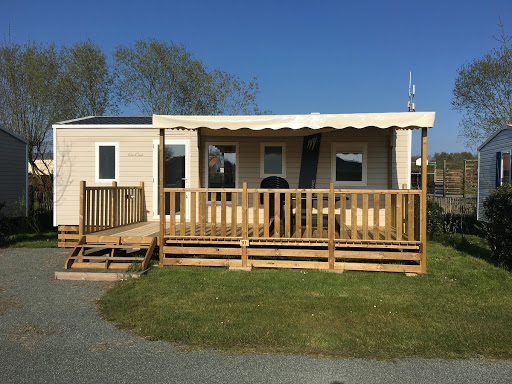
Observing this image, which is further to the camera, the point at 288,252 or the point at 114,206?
the point at 114,206

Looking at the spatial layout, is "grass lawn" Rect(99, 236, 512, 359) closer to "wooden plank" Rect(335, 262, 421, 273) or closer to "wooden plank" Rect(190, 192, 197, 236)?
"wooden plank" Rect(335, 262, 421, 273)

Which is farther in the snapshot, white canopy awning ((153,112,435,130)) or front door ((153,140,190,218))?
front door ((153,140,190,218))

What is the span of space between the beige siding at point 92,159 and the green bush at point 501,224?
6.60 metres

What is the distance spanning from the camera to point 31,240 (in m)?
9.69

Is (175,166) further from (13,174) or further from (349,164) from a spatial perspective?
(13,174)

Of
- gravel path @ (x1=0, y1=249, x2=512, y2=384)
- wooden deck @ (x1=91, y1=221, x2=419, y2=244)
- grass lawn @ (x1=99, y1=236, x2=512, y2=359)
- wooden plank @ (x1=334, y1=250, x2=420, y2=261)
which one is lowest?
gravel path @ (x1=0, y1=249, x2=512, y2=384)

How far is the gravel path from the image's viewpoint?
9.48 feet

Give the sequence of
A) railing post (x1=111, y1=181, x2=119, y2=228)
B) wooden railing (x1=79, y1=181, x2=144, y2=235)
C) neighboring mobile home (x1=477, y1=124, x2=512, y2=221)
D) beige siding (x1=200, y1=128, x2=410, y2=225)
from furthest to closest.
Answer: neighboring mobile home (x1=477, y1=124, x2=512, y2=221), beige siding (x1=200, y1=128, x2=410, y2=225), railing post (x1=111, y1=181, x2=119, y2=228), wooden railing (x1=79, y1=181, x2=144, y2=235)

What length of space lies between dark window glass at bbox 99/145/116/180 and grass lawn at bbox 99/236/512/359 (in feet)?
13.1

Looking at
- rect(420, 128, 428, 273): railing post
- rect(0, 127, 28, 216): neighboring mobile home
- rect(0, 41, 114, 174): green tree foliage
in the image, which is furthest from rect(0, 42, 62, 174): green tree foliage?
rect(420, 128, 428, 273): railing post

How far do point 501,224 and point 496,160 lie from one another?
7.12m

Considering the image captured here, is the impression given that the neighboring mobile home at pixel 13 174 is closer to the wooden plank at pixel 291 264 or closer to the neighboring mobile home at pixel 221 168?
the neighboring mobile home at pixel 221 168

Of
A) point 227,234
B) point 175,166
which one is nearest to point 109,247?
point 227,234

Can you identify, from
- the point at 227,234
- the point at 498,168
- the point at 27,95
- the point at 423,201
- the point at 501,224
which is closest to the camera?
the point at 423,201
